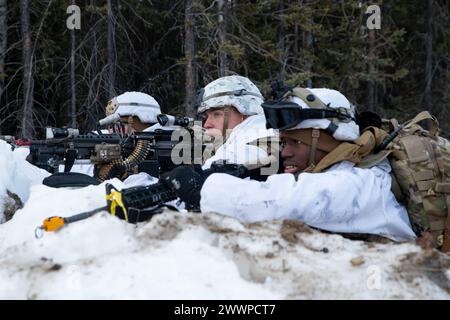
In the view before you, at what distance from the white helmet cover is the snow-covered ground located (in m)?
1.18

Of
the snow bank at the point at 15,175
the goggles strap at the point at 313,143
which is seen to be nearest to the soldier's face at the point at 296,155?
the goggles strap at the point at 313,143

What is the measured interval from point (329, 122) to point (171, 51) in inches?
551

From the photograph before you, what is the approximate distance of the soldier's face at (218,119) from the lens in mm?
5824

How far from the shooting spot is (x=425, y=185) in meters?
3.63

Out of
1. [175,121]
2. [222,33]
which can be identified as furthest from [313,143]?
[222,33]

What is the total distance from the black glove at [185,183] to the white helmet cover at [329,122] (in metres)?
0.85

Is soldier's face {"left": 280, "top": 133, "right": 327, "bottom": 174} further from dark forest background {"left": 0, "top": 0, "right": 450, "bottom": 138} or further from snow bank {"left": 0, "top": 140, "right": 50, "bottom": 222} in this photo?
dark forest background {"left": 0, "top": 0, "right": 450, "bottom": 138}

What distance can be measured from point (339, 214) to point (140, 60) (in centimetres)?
1446

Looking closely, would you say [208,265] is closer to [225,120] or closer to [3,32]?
[225,120]

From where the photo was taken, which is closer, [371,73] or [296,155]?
[296,155]

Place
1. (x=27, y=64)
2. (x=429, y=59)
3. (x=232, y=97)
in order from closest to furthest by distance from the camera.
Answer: (x=232, y=97) < (x=27, y=64) < (x=429, y=59)

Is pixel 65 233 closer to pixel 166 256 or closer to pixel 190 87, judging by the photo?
pixel 166 256

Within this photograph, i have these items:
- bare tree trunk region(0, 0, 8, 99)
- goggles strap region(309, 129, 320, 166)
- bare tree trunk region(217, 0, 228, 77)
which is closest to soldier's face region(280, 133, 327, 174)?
goggles strap region(309, 129, 320, 166)

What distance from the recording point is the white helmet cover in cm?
384
